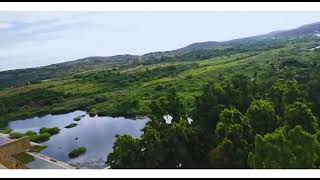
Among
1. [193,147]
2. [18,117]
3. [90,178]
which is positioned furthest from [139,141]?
[18,117]

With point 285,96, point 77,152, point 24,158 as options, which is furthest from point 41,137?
point 285,96

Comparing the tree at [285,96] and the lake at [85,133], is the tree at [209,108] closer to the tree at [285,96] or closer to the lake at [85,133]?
the tree at [285,96]

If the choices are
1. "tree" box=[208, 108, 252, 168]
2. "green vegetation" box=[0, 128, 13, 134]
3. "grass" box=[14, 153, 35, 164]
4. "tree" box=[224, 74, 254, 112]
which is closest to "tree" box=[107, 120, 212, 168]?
"tree" box=[208, 108, 252, 168]

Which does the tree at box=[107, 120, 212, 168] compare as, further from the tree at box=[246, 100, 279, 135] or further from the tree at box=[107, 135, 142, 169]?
the tree at box=[246, 100, 279, 135]

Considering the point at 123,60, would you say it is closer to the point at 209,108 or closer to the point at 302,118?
the point at 209,108

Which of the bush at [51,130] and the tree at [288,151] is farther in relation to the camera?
the bush at [51,130]

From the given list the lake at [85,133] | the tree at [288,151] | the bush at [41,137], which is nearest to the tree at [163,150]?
the tree at [288,151]

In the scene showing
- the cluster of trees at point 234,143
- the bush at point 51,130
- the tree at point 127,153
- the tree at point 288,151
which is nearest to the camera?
the tree at point 288,151

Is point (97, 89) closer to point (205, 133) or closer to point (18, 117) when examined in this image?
point (18, 117)
